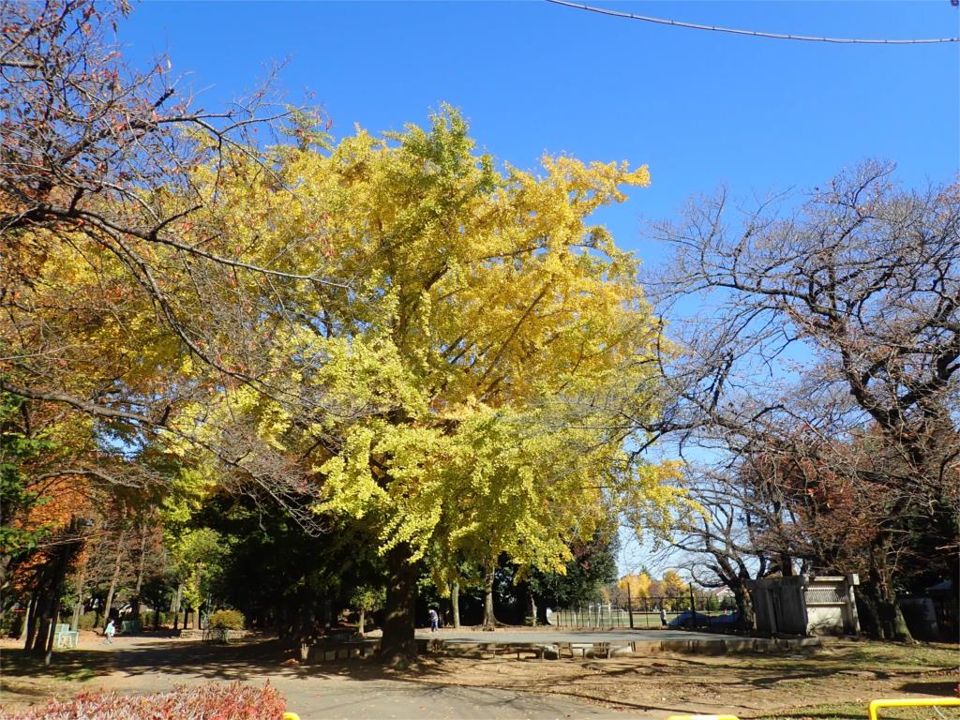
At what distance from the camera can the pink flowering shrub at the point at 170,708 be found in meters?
5.02

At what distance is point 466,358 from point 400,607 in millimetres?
6579

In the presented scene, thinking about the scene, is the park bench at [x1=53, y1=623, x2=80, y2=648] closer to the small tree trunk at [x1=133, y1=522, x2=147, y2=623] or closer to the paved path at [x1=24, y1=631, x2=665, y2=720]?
the small tree trunk at [x1=133, y1=522, x2=147, y2=623]

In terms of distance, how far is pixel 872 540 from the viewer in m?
18.7

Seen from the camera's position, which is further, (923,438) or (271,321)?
(923,438)

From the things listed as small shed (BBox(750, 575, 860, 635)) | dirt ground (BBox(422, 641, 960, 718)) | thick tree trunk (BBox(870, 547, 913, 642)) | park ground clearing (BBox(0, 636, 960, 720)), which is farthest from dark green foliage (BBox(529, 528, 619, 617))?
dirt ground (BBox(422, 641, 960, 718))

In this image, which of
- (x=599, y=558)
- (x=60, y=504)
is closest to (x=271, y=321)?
(x=60, y=504)

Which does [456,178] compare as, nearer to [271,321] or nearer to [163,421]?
[271,321]

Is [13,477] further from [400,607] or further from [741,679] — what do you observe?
[741,679]

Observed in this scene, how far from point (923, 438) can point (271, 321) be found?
879 cm

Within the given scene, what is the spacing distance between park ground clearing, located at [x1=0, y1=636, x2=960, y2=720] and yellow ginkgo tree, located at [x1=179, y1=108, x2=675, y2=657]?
7.84 ft

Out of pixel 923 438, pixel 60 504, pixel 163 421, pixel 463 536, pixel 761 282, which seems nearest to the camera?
pixel 163 421

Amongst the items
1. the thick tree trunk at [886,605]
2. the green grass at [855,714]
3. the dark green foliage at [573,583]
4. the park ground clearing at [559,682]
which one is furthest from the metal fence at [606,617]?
the green grass at [855,714]

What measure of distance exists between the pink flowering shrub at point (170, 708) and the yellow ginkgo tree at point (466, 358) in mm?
3632

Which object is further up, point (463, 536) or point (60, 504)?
point (60, 504)
